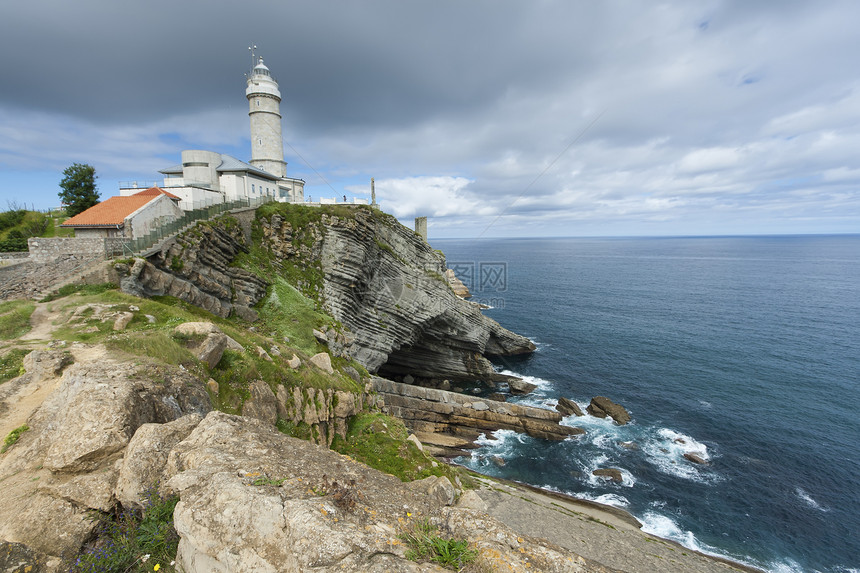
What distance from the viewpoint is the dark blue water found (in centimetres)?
2462

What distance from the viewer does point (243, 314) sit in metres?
26.9

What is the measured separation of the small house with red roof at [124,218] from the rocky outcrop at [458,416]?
2100 centimetres

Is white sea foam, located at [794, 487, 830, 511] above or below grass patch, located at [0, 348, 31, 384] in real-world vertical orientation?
below

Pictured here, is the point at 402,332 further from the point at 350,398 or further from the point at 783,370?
→ the point at 783,370

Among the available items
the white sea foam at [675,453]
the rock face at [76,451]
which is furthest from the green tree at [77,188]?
the white sea foam at [675,453]

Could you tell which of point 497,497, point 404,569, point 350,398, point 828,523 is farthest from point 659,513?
point 404,569

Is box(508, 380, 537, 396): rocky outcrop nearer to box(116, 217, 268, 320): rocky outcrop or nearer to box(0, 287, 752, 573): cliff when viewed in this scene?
box(116, 217, 268, 320): rocky outcrop

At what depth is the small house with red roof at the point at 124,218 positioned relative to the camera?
24.0 m

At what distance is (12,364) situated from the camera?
35.4 feet

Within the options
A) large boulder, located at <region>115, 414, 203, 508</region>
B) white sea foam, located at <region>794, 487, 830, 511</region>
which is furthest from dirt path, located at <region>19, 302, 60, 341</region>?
white sea foam, located at <region>794, 487, 830, 511</region>

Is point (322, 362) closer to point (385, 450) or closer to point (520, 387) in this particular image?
point (385, 450)

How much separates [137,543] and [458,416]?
32.0 metres

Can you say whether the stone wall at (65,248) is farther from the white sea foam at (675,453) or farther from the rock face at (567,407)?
the white sea foam at (675,453)

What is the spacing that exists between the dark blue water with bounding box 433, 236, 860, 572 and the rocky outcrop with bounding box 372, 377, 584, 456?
1.38 meters
